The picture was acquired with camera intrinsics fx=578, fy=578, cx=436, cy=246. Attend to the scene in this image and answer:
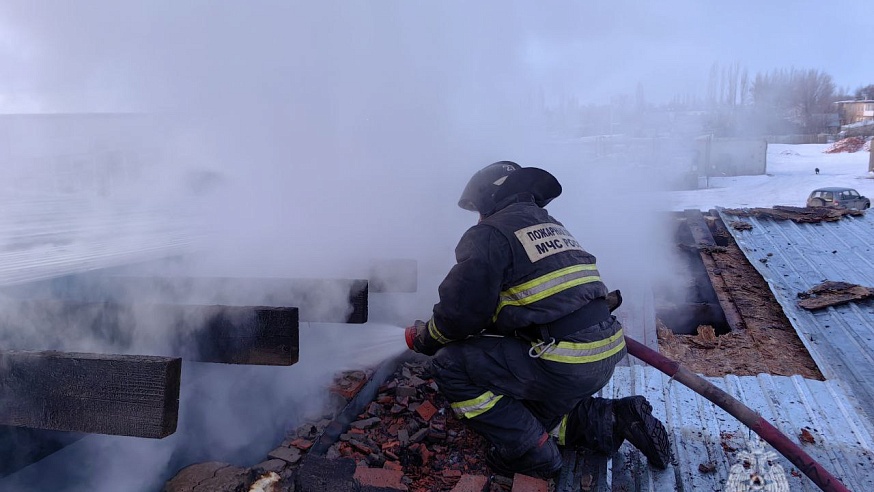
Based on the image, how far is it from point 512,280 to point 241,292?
4.05 feet

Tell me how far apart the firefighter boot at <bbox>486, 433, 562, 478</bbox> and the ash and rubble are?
53mm

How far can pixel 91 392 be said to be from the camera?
1.86m

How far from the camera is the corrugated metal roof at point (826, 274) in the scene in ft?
11.4

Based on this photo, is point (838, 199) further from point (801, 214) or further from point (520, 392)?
point (520, 392)

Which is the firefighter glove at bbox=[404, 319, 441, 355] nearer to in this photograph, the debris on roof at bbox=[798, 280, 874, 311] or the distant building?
the debris on roof at bbox=[798, 280, 874, 311]

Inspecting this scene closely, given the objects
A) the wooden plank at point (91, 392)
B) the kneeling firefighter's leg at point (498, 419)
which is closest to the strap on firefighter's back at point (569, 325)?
the kneeling firefighter's leg at point (498, 419)

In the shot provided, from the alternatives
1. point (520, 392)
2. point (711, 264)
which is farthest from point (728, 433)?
point (711, 264)

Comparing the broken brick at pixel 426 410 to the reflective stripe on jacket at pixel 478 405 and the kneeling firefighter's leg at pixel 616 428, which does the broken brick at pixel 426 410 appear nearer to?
the reflective stripe on jacket at pixel 478 405

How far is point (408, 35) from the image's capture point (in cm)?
418

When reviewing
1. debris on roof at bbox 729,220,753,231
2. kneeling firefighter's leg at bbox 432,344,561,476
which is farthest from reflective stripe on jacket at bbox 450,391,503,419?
debris on roof at bbox 729,220,753,231

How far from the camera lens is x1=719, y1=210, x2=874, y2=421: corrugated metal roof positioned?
137 inches

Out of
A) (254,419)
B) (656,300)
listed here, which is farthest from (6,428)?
(656,300)

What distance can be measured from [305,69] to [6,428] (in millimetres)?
2406

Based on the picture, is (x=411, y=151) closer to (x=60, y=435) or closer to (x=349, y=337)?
(x=349, y=337)
